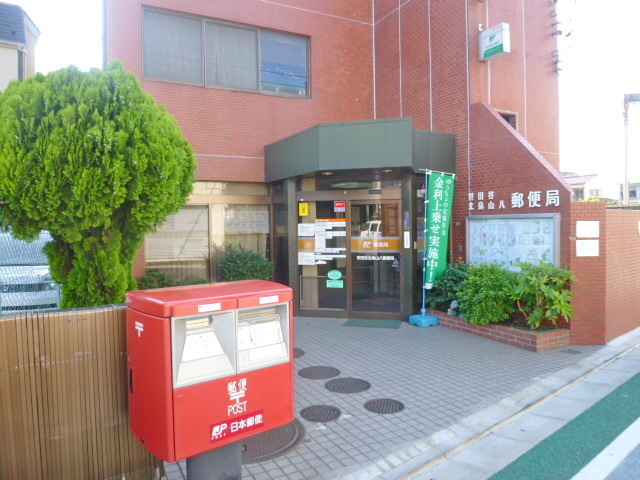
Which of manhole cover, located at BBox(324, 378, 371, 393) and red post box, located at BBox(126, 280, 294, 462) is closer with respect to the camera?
red post box, located at BBox(126, 280, 294, 462)

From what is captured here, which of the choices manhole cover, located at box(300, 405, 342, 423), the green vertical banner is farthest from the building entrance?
manhole cover, located at box(300, 405, 342, 423)

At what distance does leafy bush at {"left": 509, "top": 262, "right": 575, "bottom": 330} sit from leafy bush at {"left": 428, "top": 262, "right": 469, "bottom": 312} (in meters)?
1.28

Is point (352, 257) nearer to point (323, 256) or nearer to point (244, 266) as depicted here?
point (323, 256)

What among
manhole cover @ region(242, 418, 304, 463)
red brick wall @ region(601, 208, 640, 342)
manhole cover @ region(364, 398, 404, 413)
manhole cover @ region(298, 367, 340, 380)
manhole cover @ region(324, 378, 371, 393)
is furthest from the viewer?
red brick wall @ region(601, 208, 640, 342)

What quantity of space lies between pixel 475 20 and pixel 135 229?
840 cm

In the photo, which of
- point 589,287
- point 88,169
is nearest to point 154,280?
point 88,169

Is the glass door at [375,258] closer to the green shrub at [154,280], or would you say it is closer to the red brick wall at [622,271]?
the red brick wall at [622,271]

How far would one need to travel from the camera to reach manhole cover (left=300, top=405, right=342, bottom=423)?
4.94 meters

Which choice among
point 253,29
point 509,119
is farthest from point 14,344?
point 509,119

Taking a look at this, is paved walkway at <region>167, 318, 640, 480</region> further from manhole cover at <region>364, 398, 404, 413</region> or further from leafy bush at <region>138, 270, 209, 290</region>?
leafy bush at <region>138, 270, 209, 290</region>

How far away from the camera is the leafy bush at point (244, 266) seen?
368 inches

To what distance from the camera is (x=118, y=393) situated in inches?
139

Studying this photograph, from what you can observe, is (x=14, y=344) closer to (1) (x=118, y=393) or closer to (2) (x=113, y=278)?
(1) (x=118, y=393)

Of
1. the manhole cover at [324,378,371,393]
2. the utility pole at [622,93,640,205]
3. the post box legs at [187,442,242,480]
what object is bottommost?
the manhole cover at [324,378,371,393]
